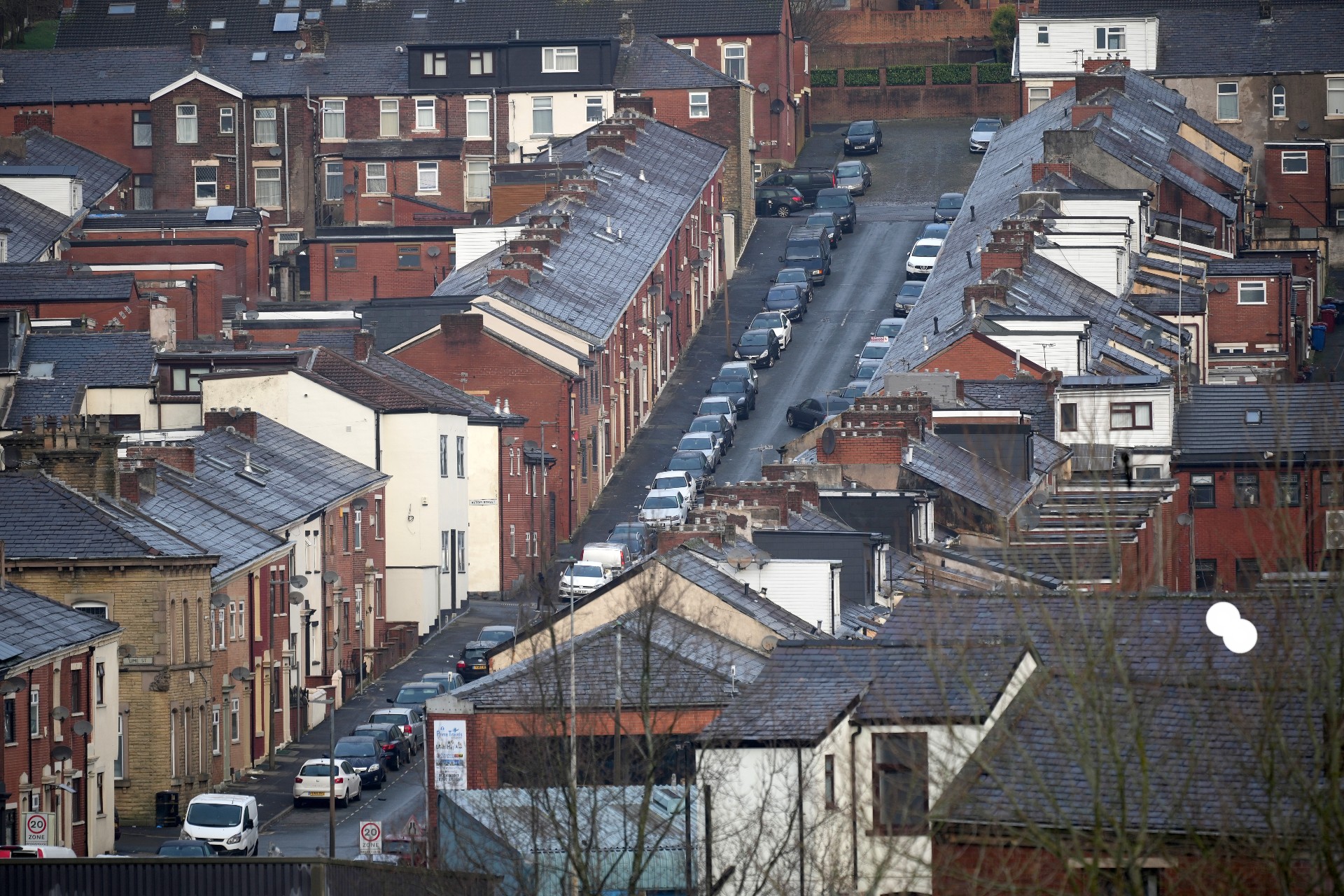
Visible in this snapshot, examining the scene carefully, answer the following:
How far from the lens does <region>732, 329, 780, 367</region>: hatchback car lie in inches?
4262

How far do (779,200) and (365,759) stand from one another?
67168 millimetres

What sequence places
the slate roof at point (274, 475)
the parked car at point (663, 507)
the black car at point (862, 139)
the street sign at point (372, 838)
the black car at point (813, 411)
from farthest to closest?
the black car at point (862, 139)
the black car at point (813, 411)
the parked car at point (663, 507)
the slate roof at point (274, 475)
the street sign at point (372, 838)

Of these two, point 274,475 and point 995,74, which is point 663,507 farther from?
point 995,74

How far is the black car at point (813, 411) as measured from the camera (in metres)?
98.1

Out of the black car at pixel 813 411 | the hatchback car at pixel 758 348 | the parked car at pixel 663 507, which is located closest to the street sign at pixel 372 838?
the parked car at pixel 663 507

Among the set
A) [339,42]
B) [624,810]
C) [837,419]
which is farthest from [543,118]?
[624,810]

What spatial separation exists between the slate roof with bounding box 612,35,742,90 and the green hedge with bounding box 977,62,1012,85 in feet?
59.2

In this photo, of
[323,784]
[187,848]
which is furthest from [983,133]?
[187,848]

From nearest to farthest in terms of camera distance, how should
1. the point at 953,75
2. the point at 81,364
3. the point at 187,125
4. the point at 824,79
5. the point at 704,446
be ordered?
the point at 81,364 → the point at 704,446 → the point at 187,125 → the point at 953,75 → the point at 824,79

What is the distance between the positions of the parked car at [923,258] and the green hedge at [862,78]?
1111 inches

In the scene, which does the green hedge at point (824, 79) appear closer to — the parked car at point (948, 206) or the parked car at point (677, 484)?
the parked car at point (948, 206)

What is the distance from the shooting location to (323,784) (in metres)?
62.5

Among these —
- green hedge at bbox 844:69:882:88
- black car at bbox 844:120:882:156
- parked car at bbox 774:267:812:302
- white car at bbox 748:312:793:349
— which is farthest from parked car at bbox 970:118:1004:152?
white car at bbox 748:312:793:349

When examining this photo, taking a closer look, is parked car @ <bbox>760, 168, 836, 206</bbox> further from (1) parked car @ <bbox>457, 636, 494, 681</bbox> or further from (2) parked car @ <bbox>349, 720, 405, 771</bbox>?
(2) parked car @ <bbox>349, 720, 405, 771</bbox>
